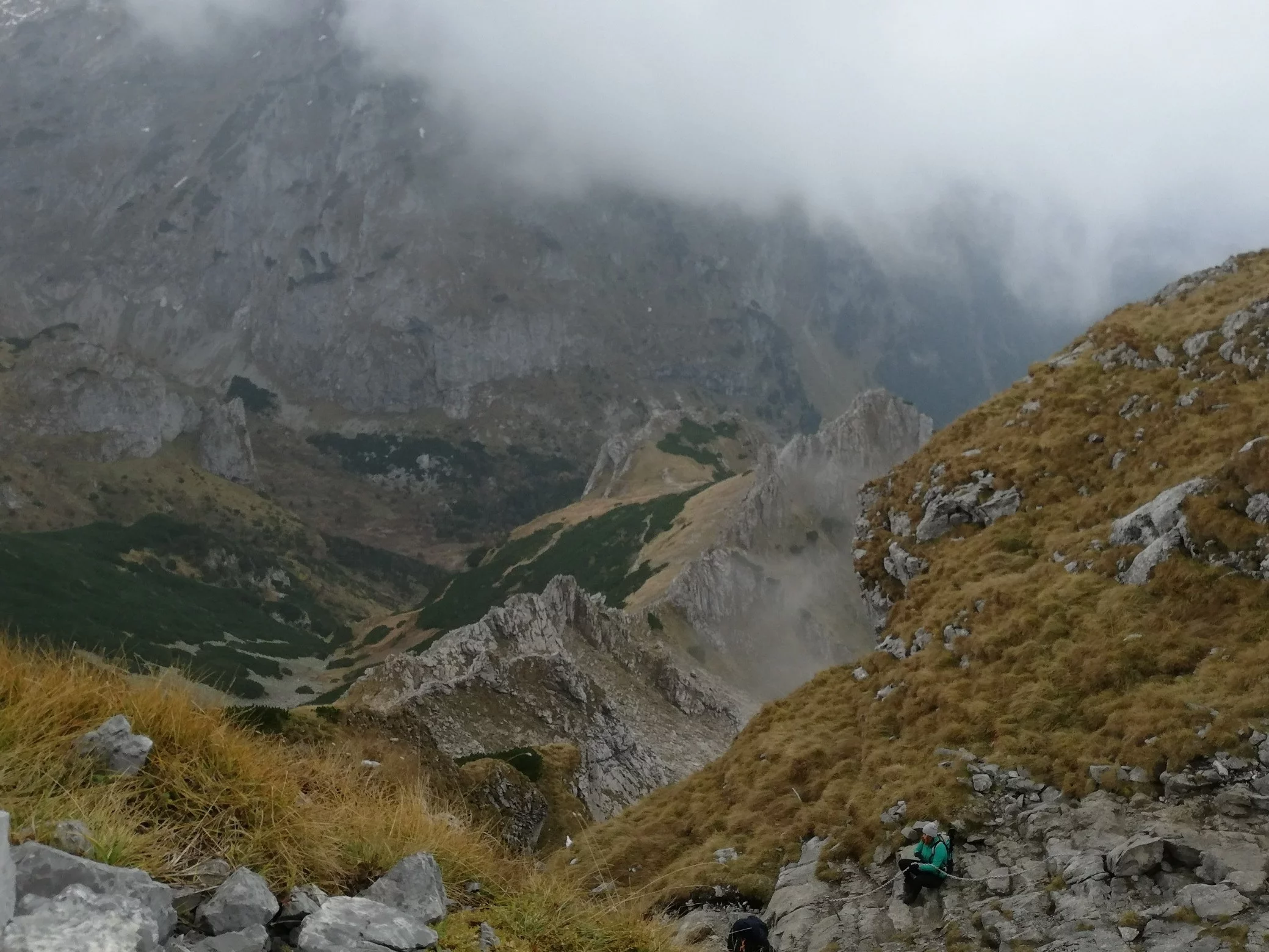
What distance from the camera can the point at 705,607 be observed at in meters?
88.2

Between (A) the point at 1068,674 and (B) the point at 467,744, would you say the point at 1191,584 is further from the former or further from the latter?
(B) the point at 467,744

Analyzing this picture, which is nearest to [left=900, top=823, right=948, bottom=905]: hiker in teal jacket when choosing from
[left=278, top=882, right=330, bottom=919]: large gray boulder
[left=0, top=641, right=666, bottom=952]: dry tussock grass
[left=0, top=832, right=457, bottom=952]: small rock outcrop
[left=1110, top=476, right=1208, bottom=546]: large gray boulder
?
[left=0, top=641, right=666, bottom=952]: dry tussock grass

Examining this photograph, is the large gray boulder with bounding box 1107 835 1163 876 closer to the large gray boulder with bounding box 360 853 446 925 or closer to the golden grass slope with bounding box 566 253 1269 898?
the golden grass slope with bounding box 566 253 1269 898

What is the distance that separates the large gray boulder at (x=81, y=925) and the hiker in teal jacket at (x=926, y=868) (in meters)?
11.4

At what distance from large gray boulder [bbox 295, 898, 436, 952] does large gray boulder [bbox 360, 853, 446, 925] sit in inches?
6.6

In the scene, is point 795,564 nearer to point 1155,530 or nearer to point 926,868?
point 1155,530

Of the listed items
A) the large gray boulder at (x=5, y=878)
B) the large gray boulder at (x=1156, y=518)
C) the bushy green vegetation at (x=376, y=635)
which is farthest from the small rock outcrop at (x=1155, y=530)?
the bushy green vegetation at (x=376, y=635)

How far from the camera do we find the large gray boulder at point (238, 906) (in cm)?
471

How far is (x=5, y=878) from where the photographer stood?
3.70 meters

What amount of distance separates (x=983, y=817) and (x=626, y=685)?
148 feet

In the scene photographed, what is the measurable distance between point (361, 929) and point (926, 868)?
33.2 feet

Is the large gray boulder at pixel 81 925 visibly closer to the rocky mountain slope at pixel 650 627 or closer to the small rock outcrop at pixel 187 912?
the small rock outcrop at pixel 187 912

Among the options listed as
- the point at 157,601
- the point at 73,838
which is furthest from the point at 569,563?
the point at 73,838

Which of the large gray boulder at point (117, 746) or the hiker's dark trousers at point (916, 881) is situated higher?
the large gray boulder at point (117, 746)
